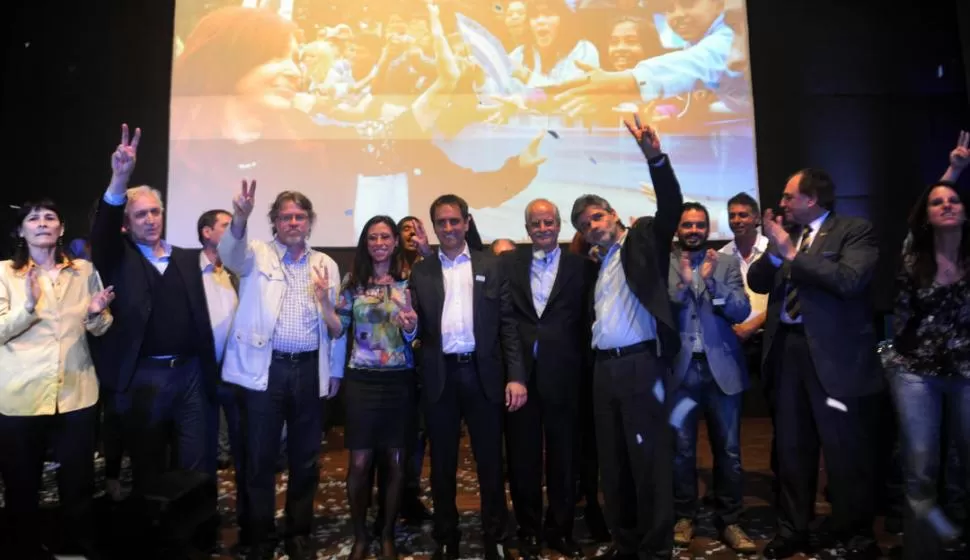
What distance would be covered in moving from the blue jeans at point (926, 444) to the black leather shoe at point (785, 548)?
416 millimetres

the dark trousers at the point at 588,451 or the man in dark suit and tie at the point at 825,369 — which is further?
the dark trousers at the point at 588,451

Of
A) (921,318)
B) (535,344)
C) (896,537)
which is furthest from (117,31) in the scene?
Result: (896,537)

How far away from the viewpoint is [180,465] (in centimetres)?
286

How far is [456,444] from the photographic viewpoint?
2914 mm

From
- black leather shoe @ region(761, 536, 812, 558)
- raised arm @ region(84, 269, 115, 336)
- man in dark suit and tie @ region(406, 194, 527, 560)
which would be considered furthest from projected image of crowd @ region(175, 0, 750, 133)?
black leather shoe @ region(761, 536, 812, 558)

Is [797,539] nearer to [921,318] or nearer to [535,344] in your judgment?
[921,318]

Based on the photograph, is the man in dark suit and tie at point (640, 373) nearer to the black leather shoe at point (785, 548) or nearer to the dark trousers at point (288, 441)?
the black leather shoe at point (785, 548)

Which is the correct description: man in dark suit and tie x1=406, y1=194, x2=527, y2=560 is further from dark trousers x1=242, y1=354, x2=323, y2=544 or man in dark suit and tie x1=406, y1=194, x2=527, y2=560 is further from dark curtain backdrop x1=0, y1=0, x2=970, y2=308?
dark curtain backdrop x1=0, y1=0, x2=970, y2=308

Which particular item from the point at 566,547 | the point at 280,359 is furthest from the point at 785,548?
the point at 280,359

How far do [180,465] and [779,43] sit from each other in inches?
230

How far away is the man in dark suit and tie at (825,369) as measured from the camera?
2711mm

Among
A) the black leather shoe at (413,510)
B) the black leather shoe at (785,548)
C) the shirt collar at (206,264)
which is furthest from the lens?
the black leather shoe at (413,510)

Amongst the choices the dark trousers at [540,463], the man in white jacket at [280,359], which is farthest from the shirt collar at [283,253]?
the dark trousers at [540,463]

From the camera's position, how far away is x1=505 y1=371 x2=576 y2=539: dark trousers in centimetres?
294
